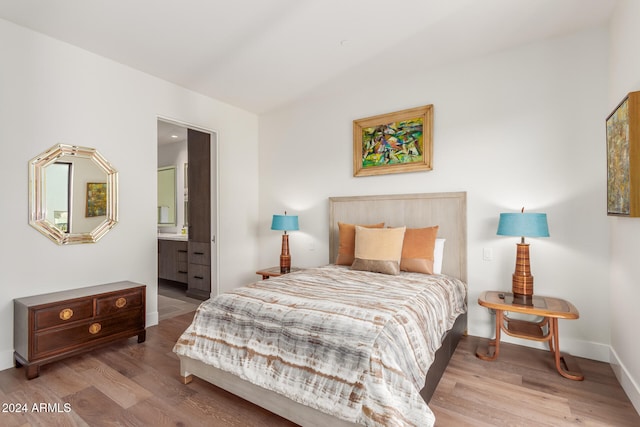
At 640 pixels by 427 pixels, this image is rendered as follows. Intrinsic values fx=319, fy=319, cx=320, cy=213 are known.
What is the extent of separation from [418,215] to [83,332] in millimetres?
3236

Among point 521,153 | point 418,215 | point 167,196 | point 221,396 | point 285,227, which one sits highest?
point 521,153

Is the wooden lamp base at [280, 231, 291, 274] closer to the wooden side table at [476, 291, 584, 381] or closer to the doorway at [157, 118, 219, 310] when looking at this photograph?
the doorway at [157, 118, 219, 310]

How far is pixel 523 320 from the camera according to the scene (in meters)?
2.89

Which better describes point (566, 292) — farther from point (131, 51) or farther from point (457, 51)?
point (131, 51)

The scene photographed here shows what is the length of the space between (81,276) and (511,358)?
3854 mm

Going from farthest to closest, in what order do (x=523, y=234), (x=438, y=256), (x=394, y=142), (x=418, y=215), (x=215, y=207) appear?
(x=215, y=207) < (x=394, y=142) < (x=418, y=215) < (x=438, y=256) < (x=523, y=234)

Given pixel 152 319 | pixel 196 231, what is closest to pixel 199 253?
pixel 196 231

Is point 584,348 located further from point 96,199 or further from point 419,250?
point 96,199

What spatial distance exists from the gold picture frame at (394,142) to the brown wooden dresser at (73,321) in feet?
8.96

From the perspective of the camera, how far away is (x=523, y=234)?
249 centimetres

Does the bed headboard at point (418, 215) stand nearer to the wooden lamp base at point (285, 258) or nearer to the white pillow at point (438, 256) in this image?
the white pillow at point (438, 256)

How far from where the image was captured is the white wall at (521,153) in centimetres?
263

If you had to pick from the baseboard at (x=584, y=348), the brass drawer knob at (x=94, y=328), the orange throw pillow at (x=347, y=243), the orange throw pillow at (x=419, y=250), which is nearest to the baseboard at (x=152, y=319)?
the brass drawer knob at (x=94, y=328)

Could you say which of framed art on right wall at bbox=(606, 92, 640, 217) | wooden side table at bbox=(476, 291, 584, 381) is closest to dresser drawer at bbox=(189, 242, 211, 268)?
wooden side table at bbox=(476, 291, 584, 381)
